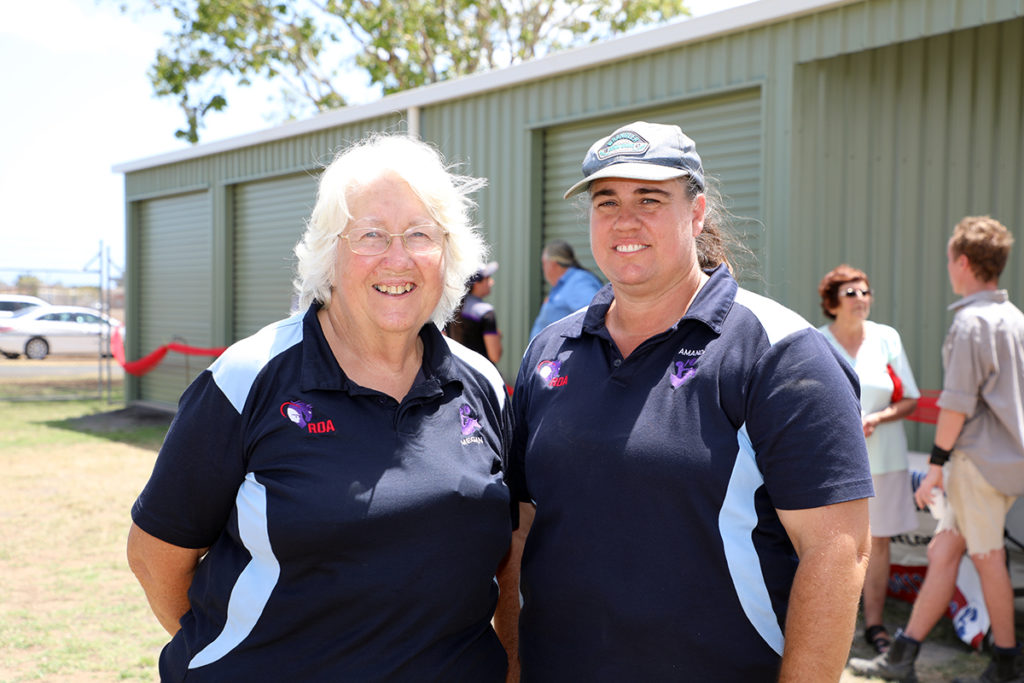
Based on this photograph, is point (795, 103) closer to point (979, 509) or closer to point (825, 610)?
point (979, 509)

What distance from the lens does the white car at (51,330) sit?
63.4 ft

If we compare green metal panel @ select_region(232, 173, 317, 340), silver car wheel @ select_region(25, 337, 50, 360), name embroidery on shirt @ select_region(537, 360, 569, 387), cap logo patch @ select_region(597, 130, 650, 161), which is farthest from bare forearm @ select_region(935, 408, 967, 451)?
silver car wheel @ select_region(25, 337, 50, 360)

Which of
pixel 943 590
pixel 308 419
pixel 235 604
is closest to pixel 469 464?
pixel 308 419

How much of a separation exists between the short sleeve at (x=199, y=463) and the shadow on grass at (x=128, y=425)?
10697 millimetres

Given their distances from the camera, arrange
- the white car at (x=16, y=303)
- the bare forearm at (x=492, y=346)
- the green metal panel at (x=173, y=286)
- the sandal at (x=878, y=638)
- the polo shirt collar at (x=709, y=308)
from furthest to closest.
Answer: the white car at (x=16, y=303), the green metal panel at (x=173, y=286), the bare forearm at (x=492, y=346), the sandal at (x=878, y=638), the polo shirt collar at (x=709, y=308)

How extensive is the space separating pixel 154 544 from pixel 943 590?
383cm

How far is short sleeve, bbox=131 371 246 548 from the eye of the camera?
2.01 meters

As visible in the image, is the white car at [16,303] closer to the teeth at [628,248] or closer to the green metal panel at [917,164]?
the green metal panel at [917,164]

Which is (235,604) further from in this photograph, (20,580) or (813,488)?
(20,580)

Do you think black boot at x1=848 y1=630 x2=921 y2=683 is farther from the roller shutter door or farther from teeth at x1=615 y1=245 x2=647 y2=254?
teeth at x1=615 y1=245 x2=647 y2=254

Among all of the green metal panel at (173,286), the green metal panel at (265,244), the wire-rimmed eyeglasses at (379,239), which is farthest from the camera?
the green metal panel at (173,286)

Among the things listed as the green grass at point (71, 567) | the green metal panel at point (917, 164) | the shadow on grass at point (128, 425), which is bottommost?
the shadow on grass at point (128, 425)

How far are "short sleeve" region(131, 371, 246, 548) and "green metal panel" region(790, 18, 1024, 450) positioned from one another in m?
5.32

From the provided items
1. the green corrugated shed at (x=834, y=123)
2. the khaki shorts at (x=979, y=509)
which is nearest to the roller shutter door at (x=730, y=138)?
the green corrugated shed at (x=834, y=123)
